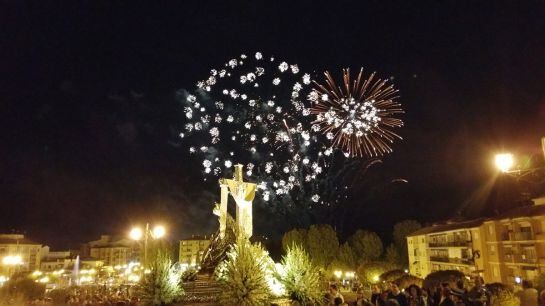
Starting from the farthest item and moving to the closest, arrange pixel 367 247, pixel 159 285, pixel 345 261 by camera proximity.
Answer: pixel 367 247, pixel 345 261, pixel 159 285

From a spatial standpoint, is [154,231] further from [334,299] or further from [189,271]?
[334,299]

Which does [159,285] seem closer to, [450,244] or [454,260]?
[454,260]

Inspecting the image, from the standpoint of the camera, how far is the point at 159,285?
652 inches

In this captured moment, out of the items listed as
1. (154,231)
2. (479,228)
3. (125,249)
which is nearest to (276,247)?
(479,228)

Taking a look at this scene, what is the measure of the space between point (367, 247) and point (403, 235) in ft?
18.5

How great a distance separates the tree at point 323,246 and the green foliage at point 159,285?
35.3 metres

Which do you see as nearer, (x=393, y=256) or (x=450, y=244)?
(x=450, y=244)

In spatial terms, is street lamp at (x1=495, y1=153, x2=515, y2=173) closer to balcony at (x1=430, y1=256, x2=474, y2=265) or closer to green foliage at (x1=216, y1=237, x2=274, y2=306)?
green foliage at (x1=216, y1=237, x2=274, y2=306)

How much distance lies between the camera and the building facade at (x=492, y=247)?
112ft

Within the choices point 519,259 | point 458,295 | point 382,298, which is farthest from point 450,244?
point 382,298

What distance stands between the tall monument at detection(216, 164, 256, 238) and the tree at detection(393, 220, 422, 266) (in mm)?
36637

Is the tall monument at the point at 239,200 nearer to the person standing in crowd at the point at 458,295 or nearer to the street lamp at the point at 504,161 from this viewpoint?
the person standing in crowd at the point at 458,295

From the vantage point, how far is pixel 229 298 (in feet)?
47.0

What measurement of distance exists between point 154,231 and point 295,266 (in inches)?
301
